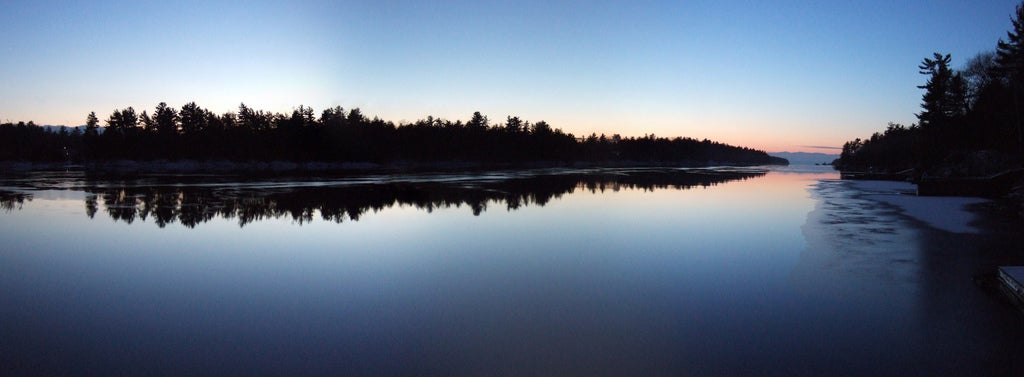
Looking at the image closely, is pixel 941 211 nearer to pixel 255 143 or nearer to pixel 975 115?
pixel 975 115

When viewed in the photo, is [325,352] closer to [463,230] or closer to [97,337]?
[97,337]

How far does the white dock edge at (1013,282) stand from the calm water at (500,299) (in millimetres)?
231

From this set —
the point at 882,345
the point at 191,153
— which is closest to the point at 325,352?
the point at 882,345

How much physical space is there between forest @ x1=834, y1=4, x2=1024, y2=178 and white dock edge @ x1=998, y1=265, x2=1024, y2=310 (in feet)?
95.8

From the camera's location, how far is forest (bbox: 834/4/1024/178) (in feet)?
109

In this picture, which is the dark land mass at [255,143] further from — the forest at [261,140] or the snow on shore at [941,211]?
the snow on shore at [941,211]

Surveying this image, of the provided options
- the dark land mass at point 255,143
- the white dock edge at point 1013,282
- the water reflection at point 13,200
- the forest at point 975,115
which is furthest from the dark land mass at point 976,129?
the dark land mass at point 255,143

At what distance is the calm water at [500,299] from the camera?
5211 mm

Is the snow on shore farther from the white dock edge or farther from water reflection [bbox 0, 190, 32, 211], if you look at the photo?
water reflection [bbox 0, 190, 32, 211]

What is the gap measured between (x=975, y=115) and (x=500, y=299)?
48857mm

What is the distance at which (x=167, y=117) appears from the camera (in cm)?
8919

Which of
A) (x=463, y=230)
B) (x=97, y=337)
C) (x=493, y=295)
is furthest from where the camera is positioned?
(x=463, y=230)

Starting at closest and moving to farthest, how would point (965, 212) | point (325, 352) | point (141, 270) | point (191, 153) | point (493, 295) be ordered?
point (325, 352)
point (493, 295)
point (141, 270)
point (965, 212)
point (191, 153)

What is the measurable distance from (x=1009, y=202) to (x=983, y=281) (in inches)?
663
